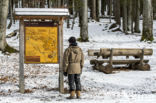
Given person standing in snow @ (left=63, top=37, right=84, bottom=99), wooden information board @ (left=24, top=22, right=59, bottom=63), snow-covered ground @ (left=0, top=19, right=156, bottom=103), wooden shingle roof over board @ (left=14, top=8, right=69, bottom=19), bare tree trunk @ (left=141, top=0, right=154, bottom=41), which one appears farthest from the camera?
Answer: bare tree trunk @ (left=141, top=0, right=154, bottom=41)

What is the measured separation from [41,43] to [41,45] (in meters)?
0.06

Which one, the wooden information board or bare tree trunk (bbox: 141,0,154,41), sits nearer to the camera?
the wooden information board

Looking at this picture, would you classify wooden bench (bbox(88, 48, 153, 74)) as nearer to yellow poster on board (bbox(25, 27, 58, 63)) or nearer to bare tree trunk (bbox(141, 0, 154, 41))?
yellow poster on board (bbox(25, 27, 58, 63))

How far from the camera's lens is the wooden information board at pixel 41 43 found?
9875mm

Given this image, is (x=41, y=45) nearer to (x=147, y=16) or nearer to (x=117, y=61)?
(x=117, y=61)

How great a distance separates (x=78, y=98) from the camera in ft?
30.0

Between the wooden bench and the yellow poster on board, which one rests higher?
the yellow poster on board

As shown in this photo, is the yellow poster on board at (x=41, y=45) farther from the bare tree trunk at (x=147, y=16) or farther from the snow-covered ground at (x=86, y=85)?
the bare tree trunk at (x=147, y=16)

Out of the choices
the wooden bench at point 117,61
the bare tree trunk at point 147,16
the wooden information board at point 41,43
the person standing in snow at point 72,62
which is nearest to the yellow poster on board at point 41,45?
the wooden information board at point 41,43

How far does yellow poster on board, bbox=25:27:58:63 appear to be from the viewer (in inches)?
389

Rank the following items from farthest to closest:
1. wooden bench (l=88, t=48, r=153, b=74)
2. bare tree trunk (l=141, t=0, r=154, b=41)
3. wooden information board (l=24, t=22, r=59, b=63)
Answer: bare tree trunk (l=141, t=0, r=154, b=41), wooden bench (l=88, t=48, r=153, b=74), wooden information board (l=24, t=22, r=59, b=63)

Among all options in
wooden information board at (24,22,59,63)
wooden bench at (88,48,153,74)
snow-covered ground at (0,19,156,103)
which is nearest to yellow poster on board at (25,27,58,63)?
wooden information board at (24,22,59,63)

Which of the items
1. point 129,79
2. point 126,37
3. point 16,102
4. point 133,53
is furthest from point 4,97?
point 126,37

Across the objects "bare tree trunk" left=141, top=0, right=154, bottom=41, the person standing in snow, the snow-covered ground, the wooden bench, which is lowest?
the snow-covered ground
